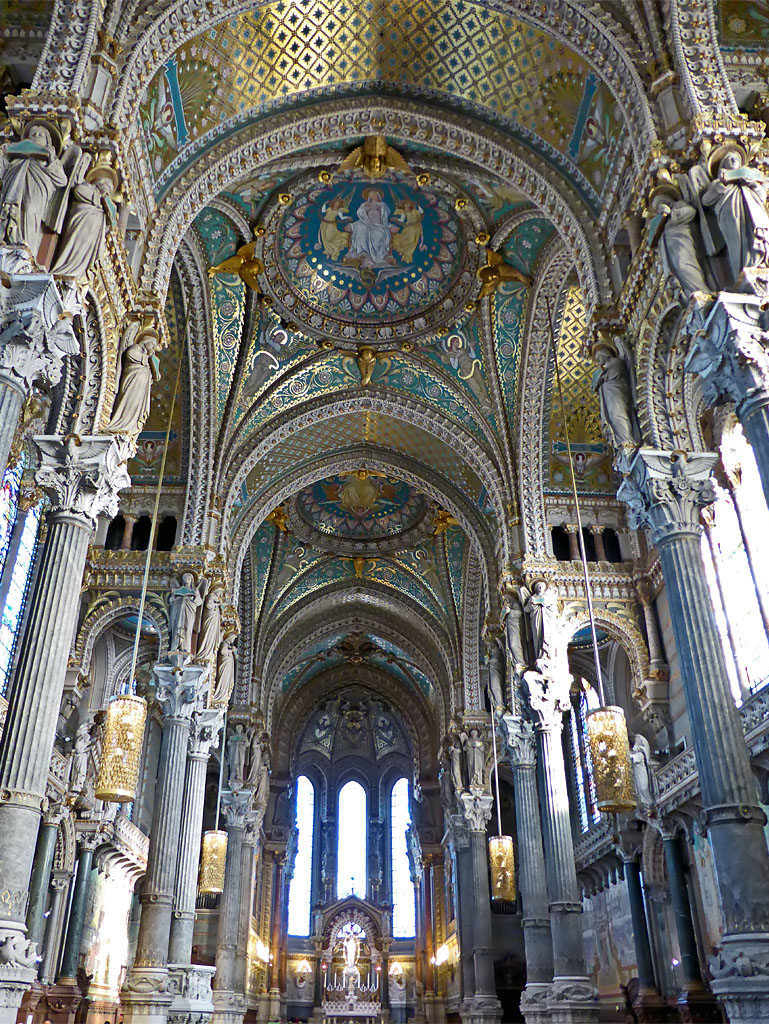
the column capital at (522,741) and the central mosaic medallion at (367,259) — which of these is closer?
the central mosaic medallion at (367,259)

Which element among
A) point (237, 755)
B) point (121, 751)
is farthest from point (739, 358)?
point (237, 755)

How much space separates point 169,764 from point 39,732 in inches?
302

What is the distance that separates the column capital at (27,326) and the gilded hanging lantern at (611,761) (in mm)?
7861

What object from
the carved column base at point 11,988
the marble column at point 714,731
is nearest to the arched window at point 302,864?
the marble column at point 714,731

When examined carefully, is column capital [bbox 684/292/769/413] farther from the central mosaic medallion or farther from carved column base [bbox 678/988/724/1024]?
carved column base [bbox 678/988/724/1024]

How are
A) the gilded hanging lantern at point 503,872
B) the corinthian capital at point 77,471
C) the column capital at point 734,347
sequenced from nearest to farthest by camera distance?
the column capital at point 734,347
the corinthian capital at point 77,471
the gilded hanging lantern at point 503,872

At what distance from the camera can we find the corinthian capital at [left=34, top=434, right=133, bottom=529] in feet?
30.3

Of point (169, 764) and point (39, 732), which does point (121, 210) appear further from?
point (169, 764)

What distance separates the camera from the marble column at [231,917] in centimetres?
2145

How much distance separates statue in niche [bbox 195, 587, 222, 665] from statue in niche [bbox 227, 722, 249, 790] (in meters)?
8.52

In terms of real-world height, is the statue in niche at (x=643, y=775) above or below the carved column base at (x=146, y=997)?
above

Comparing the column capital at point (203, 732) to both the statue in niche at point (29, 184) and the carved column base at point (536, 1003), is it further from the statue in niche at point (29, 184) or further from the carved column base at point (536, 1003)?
the statue in niche at point (29, 184)

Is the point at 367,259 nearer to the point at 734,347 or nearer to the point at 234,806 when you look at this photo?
the point at 734,347

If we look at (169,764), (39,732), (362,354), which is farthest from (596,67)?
(169,764)
